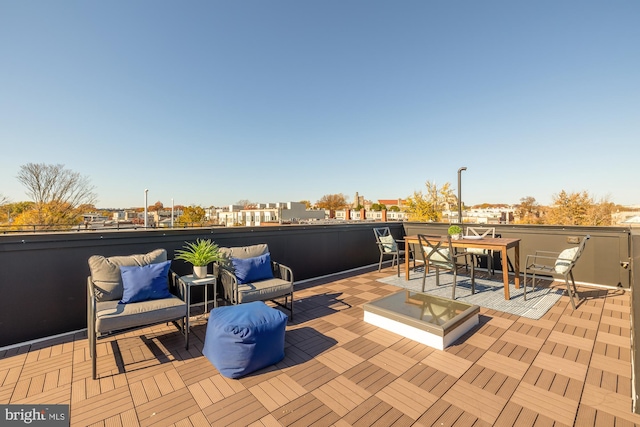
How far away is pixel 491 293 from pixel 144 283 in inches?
194

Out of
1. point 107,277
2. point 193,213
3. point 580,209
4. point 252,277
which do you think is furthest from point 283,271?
point 193,213

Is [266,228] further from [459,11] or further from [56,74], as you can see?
[56,74]

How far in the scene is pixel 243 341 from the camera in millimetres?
2119

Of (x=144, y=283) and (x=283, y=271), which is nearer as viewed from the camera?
(x=144, y=283)

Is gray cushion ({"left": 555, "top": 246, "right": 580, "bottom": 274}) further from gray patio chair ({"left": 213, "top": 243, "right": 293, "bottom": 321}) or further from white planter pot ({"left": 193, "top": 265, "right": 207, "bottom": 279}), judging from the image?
white planter pot ({"left": 193, "top": 265, "right": 207, "bottom": 279})

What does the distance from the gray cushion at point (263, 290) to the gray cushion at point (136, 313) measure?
0.63 meters

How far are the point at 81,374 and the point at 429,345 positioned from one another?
3089 millimetres

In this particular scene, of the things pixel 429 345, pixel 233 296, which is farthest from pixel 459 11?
pixel 233 296

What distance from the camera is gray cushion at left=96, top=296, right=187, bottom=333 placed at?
2250 mm

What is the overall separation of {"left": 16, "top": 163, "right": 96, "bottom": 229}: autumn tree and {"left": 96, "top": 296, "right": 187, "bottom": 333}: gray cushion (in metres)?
23.0

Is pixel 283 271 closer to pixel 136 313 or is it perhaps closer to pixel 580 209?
pixel 136 313

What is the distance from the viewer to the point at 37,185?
19.2 metres

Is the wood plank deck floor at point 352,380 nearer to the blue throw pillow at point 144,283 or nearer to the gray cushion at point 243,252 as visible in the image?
the blue throw pillow at point 144,283

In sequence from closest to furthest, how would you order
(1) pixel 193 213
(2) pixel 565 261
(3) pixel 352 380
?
(3) pixel 352 380, (2) pixel 565 261, (1) pixel 193 213
